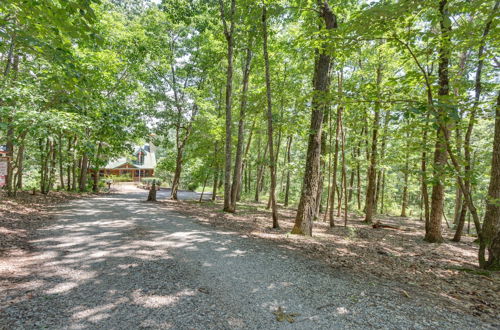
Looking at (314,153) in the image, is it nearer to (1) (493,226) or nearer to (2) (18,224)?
(1) (493,226)

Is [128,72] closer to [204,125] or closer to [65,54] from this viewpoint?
[204,125]

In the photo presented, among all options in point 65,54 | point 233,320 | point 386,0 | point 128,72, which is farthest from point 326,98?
point 128,72

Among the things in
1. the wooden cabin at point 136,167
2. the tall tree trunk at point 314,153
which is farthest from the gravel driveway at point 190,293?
the wooden cabin at point 136,167

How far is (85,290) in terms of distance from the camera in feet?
10.5

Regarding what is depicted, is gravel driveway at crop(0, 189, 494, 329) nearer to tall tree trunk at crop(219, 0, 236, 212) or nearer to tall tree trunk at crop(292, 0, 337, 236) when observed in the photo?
tall tree trunk at crop(292, 0, 337, 236)

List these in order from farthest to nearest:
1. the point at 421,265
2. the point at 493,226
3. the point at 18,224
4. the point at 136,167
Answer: the point at 136,167, the point at 18,224, the point at 421,265, the point at 493,226

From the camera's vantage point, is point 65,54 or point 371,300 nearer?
point 371,300

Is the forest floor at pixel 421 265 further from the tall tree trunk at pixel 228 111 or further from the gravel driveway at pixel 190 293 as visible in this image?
the tall tree trunk at pixel 228 111

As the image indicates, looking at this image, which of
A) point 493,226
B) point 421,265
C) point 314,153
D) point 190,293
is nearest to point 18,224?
point 190,293

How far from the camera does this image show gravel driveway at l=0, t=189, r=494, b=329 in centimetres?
268

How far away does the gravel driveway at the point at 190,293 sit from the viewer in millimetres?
2682

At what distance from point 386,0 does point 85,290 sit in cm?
680

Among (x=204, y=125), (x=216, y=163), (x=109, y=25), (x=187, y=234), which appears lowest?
(x=187, y=234)

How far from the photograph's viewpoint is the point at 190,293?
328 cm
